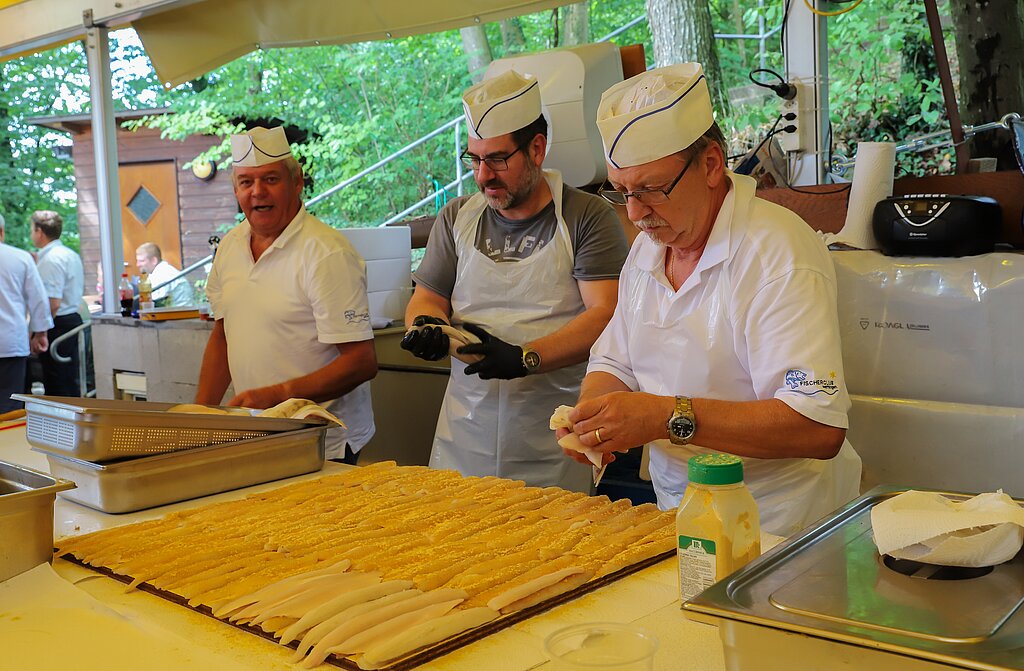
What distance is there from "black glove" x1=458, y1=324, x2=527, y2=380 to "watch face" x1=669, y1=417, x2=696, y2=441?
2.96 feet

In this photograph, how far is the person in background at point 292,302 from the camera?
9.50 ft

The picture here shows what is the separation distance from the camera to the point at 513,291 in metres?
2.86

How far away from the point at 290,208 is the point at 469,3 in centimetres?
157

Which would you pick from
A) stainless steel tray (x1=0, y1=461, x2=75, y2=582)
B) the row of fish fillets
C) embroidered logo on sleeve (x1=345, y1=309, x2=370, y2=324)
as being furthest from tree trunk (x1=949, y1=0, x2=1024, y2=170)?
stainless steel tray (x1=0, y1=461, x2=75, y2=582)

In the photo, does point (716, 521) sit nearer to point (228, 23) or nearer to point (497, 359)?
point (497, 359)

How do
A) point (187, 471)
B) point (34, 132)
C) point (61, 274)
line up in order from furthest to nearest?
point (34, 132)
point (61, 274)
point (187, 471)

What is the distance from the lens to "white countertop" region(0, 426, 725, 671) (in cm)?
116

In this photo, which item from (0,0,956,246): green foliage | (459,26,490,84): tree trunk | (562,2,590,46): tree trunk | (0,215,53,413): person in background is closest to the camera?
(0,215,53,413): person in background

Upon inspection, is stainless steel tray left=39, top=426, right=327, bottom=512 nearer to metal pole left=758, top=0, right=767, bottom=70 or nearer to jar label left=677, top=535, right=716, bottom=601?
jar label left=677, top=535, right=716, bottom=601

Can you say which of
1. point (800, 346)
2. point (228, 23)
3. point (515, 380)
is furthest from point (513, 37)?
point (800, 346)

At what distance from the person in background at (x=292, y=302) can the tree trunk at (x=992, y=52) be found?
9.01 ft

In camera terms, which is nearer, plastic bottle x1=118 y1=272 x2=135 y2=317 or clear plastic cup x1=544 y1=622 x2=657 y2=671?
clear plastic cup x1=544 y1=622 x2=657 y2=671

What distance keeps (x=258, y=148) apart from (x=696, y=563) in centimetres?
225

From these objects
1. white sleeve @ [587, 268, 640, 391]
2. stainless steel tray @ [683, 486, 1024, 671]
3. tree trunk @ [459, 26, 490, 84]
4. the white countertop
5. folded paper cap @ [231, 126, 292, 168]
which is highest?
tree trunk @ [459, 26, 490, 84]
